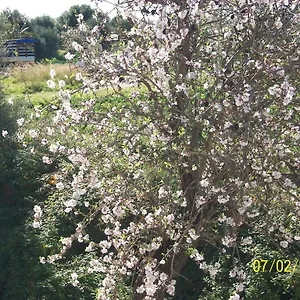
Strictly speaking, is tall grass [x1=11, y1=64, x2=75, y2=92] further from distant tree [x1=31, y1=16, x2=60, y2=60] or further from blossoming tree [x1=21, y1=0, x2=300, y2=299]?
blossoming tree [x1=21, y1=0, x2=300, y2=299]

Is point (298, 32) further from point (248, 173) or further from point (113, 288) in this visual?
point (113, 288)

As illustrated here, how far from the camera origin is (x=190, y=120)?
2.60 metres

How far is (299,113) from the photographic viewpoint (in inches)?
108

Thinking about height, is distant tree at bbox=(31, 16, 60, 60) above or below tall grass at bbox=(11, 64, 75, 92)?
above

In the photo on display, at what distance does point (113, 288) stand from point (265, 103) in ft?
4.58

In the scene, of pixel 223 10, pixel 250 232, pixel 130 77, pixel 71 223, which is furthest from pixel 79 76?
pixel 71 223

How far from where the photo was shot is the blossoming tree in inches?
101
